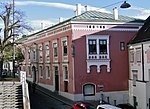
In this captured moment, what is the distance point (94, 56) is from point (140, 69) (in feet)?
18.4

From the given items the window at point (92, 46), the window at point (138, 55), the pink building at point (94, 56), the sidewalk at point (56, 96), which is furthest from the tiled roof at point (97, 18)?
the sidewalk at point (56, 96)

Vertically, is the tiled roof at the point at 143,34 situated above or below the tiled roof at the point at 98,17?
below

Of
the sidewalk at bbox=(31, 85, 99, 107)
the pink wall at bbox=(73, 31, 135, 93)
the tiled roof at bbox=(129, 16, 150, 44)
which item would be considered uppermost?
the tiled roof at bbox=(129, 16, 150, 44)

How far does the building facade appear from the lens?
97.8ft

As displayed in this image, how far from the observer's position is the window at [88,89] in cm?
3381

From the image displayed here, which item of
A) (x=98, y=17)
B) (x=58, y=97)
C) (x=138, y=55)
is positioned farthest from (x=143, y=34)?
(x=58, y=97)

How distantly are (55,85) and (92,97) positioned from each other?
7499mm

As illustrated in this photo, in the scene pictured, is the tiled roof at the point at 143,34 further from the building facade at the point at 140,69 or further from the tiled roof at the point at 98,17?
the tiled roof at the point at 98,17

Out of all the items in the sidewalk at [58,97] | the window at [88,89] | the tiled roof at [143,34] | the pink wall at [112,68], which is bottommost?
the sidewalk at [58,97]

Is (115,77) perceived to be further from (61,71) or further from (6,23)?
(6,23)

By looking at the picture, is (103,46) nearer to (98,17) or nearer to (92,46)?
(92,46)

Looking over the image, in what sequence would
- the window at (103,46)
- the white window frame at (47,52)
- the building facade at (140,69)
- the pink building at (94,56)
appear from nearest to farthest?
the building facade at (140,69)
the pink building at (94,56)
the window at (103,46)
the white window frame at (47,52)

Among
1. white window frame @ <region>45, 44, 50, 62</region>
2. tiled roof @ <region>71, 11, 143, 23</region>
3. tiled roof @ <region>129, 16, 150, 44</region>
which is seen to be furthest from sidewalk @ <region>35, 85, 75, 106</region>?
tiled roof @ <region>129, 16, 150, 44</region>

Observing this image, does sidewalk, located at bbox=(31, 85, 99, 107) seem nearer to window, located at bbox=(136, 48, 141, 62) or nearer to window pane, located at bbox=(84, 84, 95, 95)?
window pane, located at bbox=(84, 84, 95, 95)
